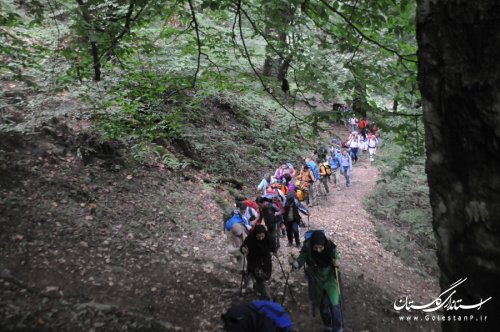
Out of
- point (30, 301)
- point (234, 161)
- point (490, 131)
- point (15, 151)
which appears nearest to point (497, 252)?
point (490, 131)

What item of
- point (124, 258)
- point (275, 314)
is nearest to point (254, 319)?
point (275, 314)

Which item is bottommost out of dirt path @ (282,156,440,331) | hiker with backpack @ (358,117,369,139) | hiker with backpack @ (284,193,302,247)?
dirt path @ (282,156,440,331)

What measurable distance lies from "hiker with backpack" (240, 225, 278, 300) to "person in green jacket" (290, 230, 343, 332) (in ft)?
2.36

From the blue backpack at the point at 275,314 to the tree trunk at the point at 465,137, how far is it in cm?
182

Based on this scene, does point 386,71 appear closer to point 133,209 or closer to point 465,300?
point 465,300

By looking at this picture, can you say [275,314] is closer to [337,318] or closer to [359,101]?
[337,318]

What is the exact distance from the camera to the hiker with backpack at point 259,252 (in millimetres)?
6043

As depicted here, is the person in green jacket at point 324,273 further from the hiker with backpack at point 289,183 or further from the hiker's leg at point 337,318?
the hiker with backpack at point 289,183

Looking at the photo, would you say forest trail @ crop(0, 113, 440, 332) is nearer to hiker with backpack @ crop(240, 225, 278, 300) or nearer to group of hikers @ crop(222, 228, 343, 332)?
group of hikers @ crop(222, 228, 343, 332)

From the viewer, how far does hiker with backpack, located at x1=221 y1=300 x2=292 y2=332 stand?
329 cm

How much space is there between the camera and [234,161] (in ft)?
47.4

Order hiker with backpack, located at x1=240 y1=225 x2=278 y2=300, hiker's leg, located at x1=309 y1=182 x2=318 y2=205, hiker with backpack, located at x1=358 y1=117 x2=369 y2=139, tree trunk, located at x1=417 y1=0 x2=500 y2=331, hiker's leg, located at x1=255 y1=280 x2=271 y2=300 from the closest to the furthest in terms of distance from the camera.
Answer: tree trunk, located at x1=417 y1=0 x2=500 y2=331 → hiker with backpack, located at x1=358 y1=117 x2=369 y2=139 → hiker with backpack, located at x1=240 y1=225 x2=278 y2=300 → hiker's leg, located at x1=255 y1=280 x2=271 y2=300 → hiker's leg, located at x1=309 y1=182 x2=318 y2=205

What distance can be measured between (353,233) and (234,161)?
5.39 meters

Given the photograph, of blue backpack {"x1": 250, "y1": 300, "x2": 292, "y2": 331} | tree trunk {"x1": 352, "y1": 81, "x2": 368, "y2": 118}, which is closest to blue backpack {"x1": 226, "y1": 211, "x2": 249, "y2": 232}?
tree trunk {"x1": 352, "y1": 81, "x2": 368, "y2": 118}
